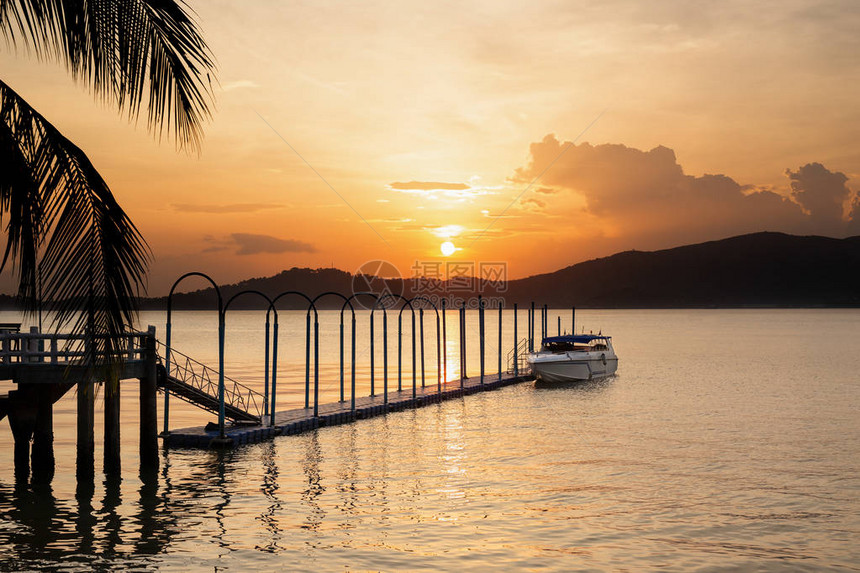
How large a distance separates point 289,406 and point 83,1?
43477 mm

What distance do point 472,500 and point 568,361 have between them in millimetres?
38537

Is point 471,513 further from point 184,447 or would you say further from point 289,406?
point 289,406

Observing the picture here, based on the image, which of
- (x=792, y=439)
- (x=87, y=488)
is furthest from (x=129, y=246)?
(x=792, y=439)

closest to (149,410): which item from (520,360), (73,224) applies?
(73,224)

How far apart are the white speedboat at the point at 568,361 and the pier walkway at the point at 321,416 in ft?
13.5

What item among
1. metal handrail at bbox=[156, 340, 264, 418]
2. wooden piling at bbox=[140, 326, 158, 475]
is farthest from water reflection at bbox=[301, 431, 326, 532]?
wooden piling at bbox=[140, 326, 158, 475]

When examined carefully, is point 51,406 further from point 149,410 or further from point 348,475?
point 348,475

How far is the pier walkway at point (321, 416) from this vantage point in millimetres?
30839

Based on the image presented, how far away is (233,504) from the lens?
74.9 feet

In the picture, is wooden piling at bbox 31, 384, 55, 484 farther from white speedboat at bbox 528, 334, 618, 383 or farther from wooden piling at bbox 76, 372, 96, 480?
white speedboat at bbox 528, 334, 618, 383

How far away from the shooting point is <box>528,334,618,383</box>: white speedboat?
197 ft

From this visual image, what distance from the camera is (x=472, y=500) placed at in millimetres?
23656

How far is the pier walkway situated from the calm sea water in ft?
1.81

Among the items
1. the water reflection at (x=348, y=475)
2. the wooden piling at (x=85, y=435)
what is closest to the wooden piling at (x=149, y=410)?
the wooden piling at (x=85, y=435)
